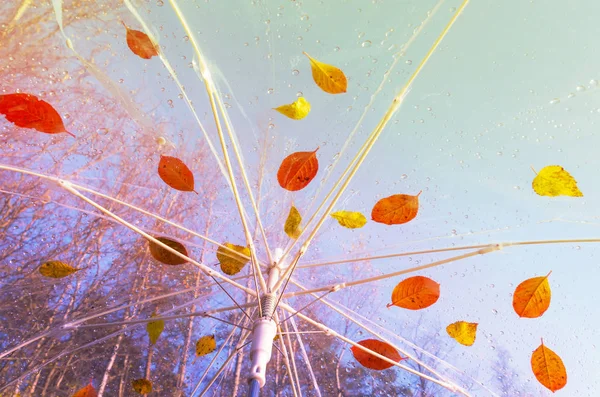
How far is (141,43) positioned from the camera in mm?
1576

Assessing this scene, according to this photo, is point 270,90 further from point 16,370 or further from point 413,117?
point 16,370

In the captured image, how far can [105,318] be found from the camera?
2.13 m

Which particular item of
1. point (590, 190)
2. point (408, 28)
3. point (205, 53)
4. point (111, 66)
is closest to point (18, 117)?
point (111, 66)

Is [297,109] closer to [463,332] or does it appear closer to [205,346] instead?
[463,332]

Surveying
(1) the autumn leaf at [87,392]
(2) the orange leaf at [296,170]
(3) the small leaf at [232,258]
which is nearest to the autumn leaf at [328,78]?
(2) the orange leaf at [296,170]

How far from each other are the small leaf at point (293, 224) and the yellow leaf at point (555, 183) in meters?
0.94

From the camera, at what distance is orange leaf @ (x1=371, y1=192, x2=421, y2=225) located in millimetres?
1497

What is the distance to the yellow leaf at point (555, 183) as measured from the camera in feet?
4.29

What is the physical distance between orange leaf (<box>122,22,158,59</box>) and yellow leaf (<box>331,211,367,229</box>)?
1.09 meters

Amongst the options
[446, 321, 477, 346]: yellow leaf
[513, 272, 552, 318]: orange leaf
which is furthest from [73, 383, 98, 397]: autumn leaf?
[513, 272, 552, 318]: orange leaf

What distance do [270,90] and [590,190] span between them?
4.58 ft

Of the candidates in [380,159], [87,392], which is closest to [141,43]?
[380,159]

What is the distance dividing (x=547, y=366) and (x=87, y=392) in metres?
2.36

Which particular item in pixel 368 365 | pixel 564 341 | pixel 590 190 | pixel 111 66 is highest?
pixel 111 66
